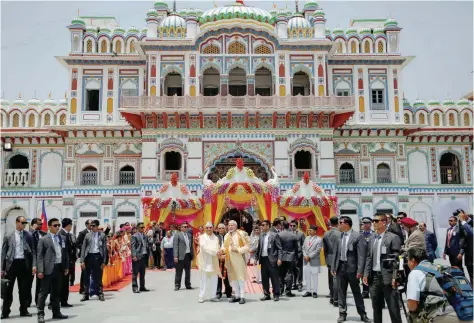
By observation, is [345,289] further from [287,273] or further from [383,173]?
[383,173]

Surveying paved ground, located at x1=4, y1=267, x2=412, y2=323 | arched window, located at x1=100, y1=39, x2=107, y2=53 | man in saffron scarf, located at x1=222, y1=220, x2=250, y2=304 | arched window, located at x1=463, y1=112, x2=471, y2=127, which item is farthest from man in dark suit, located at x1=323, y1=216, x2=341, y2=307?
arched window, located at x1=463, y1=112, x2=471, y2=127

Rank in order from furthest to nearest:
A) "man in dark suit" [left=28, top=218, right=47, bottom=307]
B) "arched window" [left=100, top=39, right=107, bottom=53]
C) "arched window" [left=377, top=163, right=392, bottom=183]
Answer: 1. "arched window" [left=100, top=39, right=107, bottom=53]
2. "arched window" [left=377, top=163, right=392, bottom=183]
3. "man in dark suit" [left=28, top=218, right=47, bottom=307]

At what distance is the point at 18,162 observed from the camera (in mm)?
26859

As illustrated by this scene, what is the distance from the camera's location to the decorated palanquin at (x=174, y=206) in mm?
19234

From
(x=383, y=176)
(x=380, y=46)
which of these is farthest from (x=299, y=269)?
(x=380, y=46)

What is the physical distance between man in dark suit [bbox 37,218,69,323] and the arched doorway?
1394cm

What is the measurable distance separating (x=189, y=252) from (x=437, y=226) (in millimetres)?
16820

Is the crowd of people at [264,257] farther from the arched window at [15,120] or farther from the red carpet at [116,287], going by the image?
the arched window at [15,120]

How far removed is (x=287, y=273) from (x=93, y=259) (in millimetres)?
4329

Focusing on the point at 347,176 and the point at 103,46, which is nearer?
the point at 347,176

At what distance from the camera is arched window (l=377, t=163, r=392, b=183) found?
24859mm

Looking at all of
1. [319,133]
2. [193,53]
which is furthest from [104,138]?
[319,133]

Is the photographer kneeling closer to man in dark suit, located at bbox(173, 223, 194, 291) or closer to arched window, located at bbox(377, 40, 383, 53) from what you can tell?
man in dark suit, located at bbox(173, 223, 194, 291)

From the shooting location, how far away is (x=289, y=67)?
23625 mm
